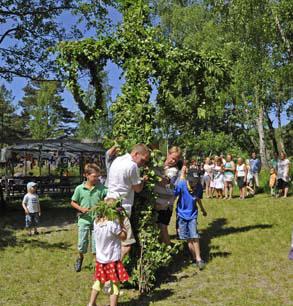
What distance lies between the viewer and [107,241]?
17.3ft

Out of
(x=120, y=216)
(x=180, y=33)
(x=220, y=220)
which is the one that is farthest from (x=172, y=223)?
(x=180, y=33)

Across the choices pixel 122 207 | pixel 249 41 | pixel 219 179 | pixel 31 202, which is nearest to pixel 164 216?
pixel 122 207

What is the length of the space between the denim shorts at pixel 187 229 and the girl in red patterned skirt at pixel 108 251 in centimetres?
233

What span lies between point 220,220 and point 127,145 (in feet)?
17.5

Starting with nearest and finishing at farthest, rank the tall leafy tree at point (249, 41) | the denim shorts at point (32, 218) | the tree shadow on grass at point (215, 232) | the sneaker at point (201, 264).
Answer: the sneaker at point (201, 264) < the tree shadow on grass at point (215, 232) < the denim shorts at point (32, 218) < the tall leafy tree at point (249, 41)

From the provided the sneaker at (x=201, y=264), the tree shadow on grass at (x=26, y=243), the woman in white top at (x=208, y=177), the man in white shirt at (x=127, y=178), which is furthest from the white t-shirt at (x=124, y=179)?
the woman in white top at (x=208, y=177)

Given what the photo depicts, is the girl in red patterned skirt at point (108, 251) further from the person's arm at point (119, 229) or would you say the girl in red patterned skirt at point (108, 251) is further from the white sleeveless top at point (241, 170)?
the white sleeveless top at point (241, 170)

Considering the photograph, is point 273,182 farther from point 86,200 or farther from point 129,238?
point 129,238

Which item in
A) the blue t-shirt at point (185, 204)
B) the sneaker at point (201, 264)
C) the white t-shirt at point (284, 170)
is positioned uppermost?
the white t-shirt at point (284, 170)

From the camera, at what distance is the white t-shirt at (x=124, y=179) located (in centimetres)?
596

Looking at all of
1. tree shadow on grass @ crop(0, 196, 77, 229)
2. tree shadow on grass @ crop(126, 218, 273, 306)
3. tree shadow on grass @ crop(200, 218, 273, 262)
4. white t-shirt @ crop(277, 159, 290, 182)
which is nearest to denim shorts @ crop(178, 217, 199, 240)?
tree shadow on grass @ crop(126, 218, 273, 306)

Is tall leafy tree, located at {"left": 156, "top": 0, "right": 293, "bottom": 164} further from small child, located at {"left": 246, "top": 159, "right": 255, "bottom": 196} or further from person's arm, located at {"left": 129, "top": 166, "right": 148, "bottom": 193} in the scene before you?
person's arm, located at {"left": 129, "top": 166, "right": 148, "bottom": 193}

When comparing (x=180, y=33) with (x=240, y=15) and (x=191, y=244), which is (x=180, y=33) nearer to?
(x=240, y=15)

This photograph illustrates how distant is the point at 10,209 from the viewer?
1669 centimetres
